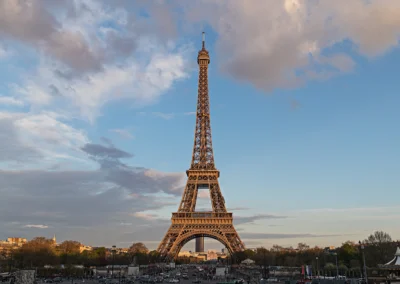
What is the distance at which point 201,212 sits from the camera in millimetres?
95125

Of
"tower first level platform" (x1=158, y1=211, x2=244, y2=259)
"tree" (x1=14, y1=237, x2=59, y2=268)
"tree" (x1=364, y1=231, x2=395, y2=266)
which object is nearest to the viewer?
"tree" (x1=364, y1=231, x2=395, y2=266)

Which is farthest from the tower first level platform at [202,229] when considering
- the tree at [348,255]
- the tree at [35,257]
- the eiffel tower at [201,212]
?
the tree at [35,257]

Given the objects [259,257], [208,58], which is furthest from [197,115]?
[259,257]

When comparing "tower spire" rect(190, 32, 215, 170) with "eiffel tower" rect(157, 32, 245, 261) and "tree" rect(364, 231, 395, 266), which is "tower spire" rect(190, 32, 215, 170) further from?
"tree" rect(364, 231, 395, 266)

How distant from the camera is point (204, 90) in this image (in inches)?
4227

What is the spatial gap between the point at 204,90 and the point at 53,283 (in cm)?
6420

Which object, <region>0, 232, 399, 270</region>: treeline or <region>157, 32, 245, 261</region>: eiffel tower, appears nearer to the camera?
<region>0, 232, 399, 270</region>: treeline

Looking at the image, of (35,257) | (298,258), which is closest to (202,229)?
(298,258)

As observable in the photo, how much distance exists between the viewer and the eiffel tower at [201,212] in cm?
9262

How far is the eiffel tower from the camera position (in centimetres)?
9262

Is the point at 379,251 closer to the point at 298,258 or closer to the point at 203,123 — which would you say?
the point at 298,258

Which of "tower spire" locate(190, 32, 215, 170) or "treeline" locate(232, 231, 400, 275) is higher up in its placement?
"tower spire" locate(190, 32, 215, 170)

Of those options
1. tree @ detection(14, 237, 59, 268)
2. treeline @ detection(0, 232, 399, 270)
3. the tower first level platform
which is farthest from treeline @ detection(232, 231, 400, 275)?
tree @ detection(14, 237, 59, 268)

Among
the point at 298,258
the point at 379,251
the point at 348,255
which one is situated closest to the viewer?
the point at 379,251
